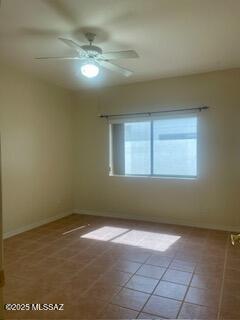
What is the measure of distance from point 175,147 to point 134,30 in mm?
2283

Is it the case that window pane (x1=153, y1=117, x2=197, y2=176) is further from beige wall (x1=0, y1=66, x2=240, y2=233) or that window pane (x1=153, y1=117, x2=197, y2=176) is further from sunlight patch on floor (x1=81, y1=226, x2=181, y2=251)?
sunlight patch on floor (x1=81, y1=226, x2=181, y2=251)

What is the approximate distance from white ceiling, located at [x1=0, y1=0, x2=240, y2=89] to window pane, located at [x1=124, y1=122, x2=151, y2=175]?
1207mm

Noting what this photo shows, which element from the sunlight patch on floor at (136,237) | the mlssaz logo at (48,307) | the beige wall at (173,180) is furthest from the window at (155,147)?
the mlssaz logo at (48,307)

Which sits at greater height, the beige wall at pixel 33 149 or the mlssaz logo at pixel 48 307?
the beige wall at pixel 33 149

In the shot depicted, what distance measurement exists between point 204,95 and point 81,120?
2.39 m

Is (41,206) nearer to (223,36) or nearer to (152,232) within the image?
(152,232)

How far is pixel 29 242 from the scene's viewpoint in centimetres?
366

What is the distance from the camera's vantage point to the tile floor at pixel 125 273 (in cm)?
210

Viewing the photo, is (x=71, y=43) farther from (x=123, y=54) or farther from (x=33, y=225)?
(x=33, y=225)

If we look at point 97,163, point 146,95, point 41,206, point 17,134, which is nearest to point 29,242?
point 41,206

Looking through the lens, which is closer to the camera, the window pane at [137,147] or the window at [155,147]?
the window at [155,147]

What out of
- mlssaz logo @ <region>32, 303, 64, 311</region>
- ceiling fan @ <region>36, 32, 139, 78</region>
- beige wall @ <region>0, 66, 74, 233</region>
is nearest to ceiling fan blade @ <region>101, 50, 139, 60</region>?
ceiling fan @ <region>36, 32, 139, 78</region>

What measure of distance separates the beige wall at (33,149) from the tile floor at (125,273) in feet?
1.61

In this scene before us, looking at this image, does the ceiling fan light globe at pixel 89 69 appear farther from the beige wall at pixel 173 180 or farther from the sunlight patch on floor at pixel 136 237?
the sunlight patch on floor at pixel 136 237
